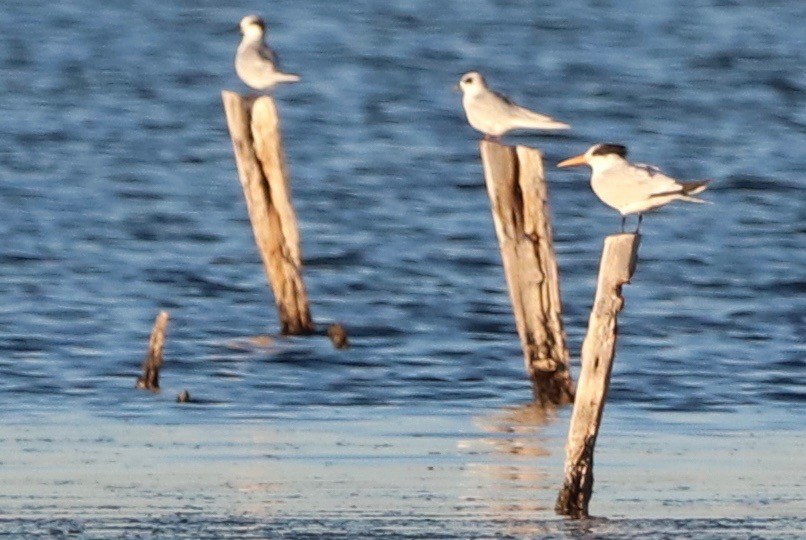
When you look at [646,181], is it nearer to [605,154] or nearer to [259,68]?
[605,154]

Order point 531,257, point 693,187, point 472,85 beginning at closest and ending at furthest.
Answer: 1. point 693,187
2. point 531,257
3. point 472,85

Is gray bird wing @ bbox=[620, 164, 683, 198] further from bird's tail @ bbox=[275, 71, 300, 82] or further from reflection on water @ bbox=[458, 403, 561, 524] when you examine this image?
bird's tail @ bbox=[275, 71, 300, 82]

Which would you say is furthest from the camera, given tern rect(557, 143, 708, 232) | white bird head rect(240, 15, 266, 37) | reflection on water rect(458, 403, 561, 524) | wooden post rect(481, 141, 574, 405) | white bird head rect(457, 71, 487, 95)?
white bird head rect(240, 15, 266, 37)

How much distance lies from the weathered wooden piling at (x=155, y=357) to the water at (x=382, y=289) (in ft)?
0.84

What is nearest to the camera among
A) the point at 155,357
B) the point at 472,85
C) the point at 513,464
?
the point at 513,464

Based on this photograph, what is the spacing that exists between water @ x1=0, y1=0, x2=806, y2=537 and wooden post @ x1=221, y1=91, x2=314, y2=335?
2.01 ft

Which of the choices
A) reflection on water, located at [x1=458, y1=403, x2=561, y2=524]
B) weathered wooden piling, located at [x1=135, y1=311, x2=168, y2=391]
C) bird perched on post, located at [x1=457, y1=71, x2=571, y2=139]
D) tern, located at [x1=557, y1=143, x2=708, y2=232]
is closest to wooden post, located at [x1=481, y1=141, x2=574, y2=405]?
reflection on water, located at [x1=458, y1=403, x2=561, y2=524]

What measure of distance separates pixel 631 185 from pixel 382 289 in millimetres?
8178

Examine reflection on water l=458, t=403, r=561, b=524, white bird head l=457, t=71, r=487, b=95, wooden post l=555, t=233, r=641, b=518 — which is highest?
white bird head l=457, t=71, r=487, b=95

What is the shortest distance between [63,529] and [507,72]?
26.2 meters

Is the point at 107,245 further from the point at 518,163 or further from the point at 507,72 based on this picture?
the point at 507,72

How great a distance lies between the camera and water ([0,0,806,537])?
36.0ft

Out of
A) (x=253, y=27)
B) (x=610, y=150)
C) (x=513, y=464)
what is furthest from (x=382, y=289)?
(x=513, y=464)

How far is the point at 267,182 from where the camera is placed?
52.3 ft
